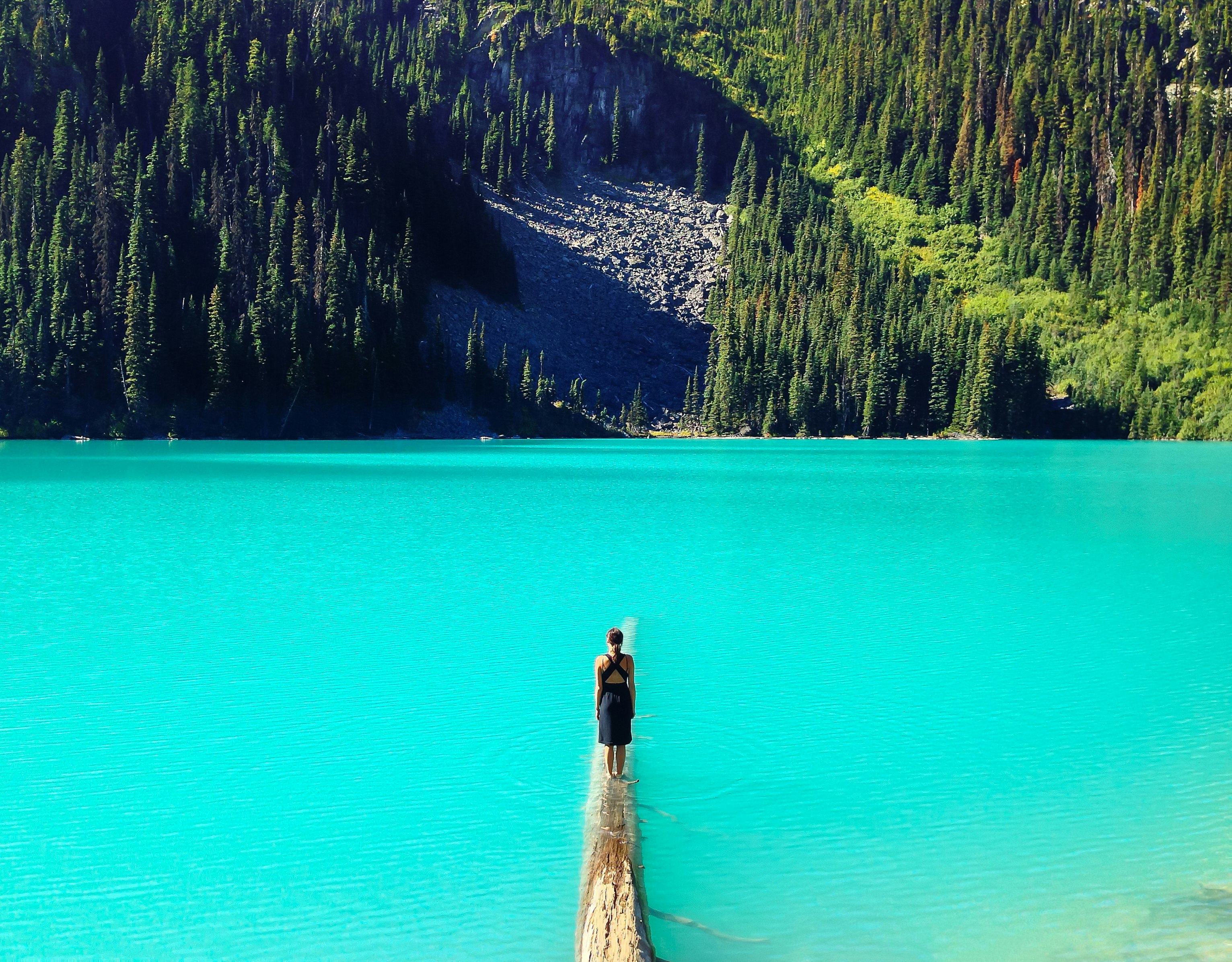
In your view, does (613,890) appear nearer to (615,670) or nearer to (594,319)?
(615,670)

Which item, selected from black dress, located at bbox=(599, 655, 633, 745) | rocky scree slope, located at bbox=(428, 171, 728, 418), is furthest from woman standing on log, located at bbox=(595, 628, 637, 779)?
rocky scree slope, located at bbox=(428, 171, 728, 418)

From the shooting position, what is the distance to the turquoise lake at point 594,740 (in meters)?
11.3

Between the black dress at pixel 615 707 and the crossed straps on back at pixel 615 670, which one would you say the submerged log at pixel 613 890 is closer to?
the black dress at pixel 615 707

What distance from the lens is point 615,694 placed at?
13602 millimetres

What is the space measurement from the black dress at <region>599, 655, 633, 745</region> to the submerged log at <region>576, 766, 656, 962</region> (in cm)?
71

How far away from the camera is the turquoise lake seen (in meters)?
11.3

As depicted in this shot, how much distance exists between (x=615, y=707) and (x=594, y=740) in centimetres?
333

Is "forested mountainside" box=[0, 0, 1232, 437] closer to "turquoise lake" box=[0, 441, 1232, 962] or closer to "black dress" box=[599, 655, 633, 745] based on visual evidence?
"turquoise lake" box=[0, 441, 1232, 962]

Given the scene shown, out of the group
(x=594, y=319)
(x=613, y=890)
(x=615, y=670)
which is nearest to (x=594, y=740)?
(x=615, y=670)

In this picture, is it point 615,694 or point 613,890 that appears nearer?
point 613,890

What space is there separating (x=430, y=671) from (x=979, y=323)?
153 m

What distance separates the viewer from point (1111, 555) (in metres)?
36.7

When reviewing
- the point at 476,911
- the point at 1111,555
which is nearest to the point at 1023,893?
the point at 476,911

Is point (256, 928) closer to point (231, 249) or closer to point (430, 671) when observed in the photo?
point (430, 671)
